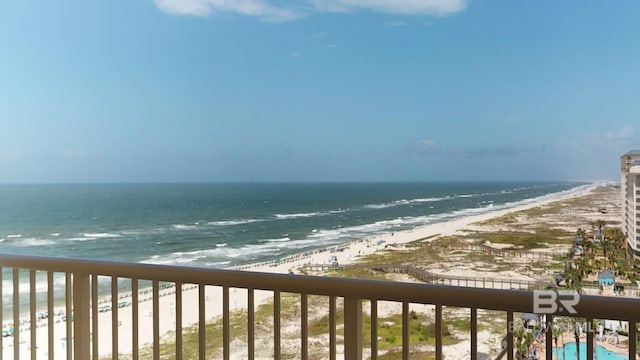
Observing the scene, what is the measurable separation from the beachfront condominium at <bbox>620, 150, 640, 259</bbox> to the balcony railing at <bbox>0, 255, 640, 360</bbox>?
1.15 m

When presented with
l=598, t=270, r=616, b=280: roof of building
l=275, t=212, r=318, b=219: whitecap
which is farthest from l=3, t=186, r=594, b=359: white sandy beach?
l=275, t=212, r=318, b=219: whitecap

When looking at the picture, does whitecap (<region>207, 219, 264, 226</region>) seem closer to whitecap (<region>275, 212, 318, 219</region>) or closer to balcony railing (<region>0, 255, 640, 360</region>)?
whitecap (<region>275, 212, 318, 219</region>)

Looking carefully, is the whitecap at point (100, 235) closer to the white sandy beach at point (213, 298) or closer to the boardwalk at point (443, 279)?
the white sandy beach at point (213, 298)

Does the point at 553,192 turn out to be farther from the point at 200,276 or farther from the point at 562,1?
A: the point at 200,276

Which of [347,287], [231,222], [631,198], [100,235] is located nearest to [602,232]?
[631,198]

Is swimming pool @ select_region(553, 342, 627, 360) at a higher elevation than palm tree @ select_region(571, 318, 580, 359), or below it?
below

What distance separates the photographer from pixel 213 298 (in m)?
Result: 1.65

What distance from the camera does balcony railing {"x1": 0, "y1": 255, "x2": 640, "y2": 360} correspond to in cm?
110

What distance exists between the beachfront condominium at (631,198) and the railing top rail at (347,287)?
1388mm

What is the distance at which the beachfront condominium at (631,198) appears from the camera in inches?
84.9

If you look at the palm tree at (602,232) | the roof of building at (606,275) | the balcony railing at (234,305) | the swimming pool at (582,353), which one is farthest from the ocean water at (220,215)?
the swimming pool at (582,353)

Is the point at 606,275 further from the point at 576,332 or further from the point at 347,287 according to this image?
the point at 347,287

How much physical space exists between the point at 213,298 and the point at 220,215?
3.13 metres

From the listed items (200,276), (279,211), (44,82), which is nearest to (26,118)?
(44,82)
